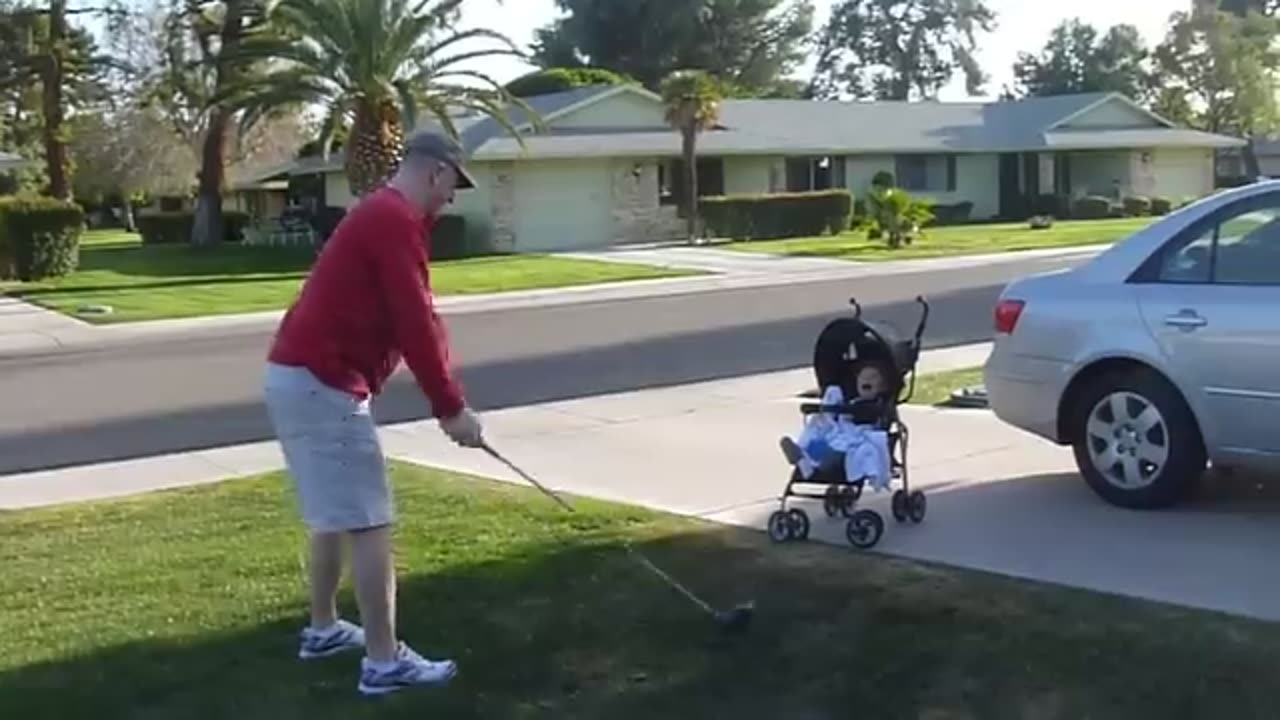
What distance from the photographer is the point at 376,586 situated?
572 cm

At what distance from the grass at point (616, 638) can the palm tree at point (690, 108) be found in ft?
117

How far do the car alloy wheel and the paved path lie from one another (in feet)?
0.62

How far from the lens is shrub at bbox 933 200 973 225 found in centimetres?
5403

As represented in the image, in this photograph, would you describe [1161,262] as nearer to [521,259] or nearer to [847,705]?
[847,705]

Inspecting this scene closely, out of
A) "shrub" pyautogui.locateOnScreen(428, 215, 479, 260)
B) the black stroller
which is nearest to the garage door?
"shrub" pyautogui.locateOnScreen(428, 215, 479, 260)

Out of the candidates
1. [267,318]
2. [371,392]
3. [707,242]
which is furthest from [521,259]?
[371,392]

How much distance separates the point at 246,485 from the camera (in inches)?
399

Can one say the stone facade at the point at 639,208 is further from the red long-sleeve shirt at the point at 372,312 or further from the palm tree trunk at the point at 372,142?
the red long-sleeve shirt at the point at 372,312

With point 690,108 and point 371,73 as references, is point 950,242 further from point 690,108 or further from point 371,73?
point 371,73

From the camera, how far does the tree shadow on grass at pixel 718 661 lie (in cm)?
546

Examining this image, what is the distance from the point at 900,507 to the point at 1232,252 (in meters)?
1.89

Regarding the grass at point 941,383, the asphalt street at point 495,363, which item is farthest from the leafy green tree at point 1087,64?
the grass at point 941,383

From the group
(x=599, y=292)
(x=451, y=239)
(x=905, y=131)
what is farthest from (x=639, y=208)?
(x=599, y=292)

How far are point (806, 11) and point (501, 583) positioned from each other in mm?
79403
